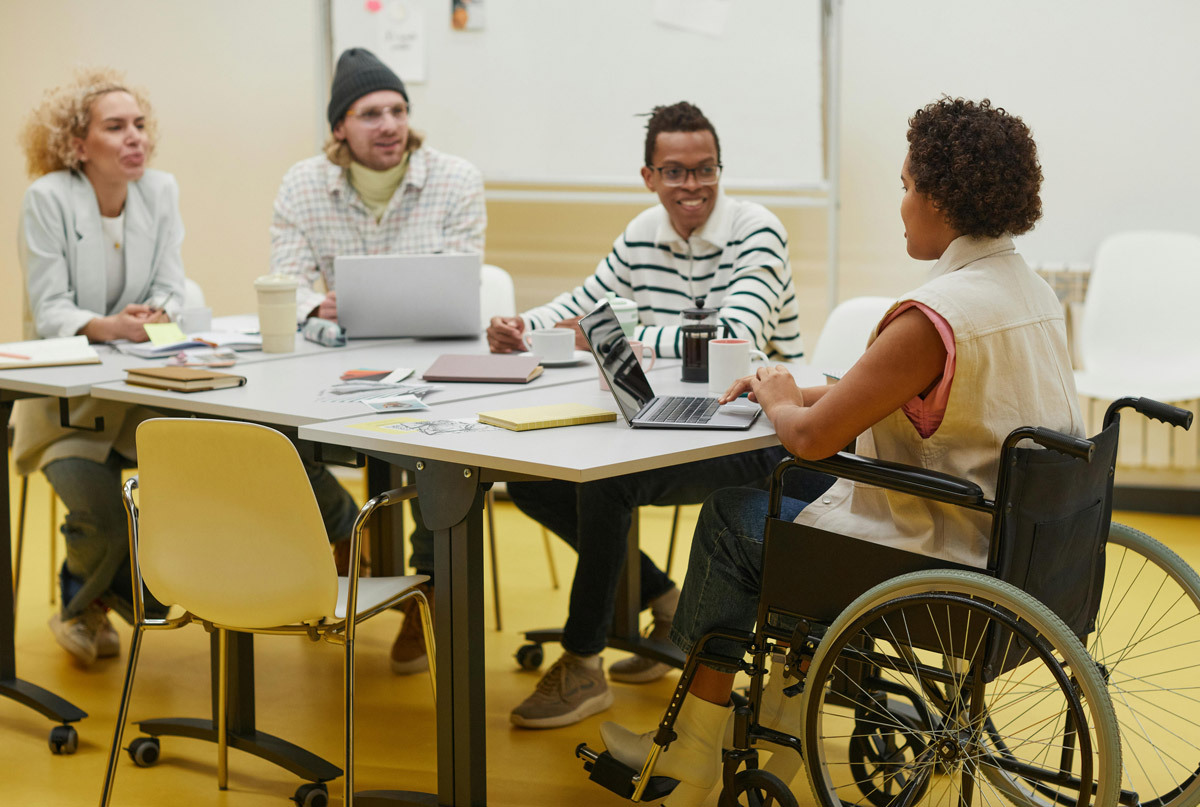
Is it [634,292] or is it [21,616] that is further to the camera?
[21,616]

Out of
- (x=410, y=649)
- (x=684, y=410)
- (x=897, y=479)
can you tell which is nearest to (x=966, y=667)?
(x=897, y=479)

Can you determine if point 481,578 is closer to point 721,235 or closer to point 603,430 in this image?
point 603,430

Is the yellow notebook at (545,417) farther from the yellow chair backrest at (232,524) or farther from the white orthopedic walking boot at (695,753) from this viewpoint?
the white orthopedic walking boot at (695,753)

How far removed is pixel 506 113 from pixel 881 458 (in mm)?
2823

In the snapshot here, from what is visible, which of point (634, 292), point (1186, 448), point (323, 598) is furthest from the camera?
point (1186, 448)

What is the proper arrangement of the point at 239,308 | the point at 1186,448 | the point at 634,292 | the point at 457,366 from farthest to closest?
1. the point at 239,308
2. the point at 1186,448
3. the point at 634,292
4. the point at 457,366

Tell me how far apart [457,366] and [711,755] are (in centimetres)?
98

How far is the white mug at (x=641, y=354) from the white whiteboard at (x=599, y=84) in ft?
5.38

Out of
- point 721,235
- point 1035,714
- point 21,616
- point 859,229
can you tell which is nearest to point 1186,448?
point 859,229

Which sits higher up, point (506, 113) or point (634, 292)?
point (506, 113)

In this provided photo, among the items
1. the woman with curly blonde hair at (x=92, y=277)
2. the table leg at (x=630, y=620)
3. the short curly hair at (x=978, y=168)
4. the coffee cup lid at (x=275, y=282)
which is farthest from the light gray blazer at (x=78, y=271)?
the short curly hair at (x=978, y=168)

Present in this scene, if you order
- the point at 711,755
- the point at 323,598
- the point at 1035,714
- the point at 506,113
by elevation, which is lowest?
the point at 1035,714

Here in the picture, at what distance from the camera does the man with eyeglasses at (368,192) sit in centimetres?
333

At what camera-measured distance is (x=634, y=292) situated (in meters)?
2.99
